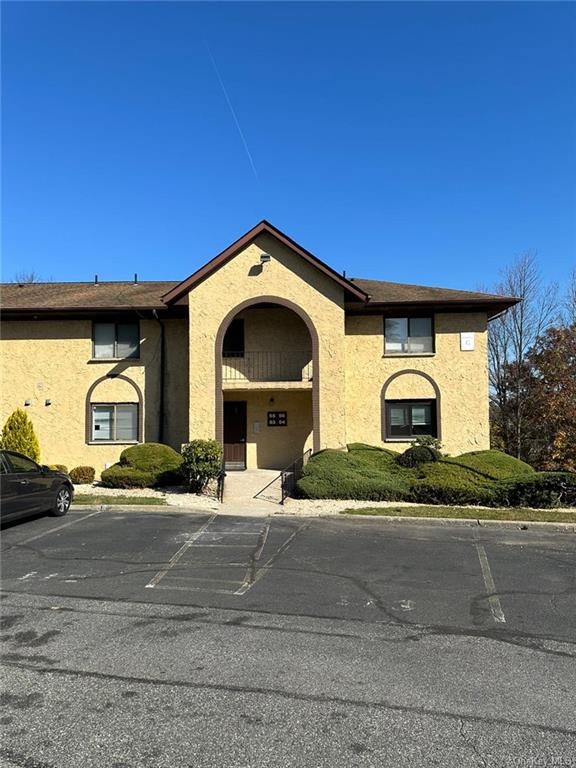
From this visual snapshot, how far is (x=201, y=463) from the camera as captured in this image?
14977 millimetres

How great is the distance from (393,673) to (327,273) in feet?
48.1

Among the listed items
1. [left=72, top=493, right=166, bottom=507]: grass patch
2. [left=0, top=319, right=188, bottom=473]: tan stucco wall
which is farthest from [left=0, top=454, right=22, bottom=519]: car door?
[left=0, top=319, right=188, bottom=473]: tan stucco wall

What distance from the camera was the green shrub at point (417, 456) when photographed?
55.6ft

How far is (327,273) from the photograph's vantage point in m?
17.9

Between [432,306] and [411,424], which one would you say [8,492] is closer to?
[411,424]

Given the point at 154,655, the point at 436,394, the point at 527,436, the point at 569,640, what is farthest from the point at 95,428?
the point at 527,436

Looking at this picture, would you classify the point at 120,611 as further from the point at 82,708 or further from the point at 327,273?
the point at 327,273

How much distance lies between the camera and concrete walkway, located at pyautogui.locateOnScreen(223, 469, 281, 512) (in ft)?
45.6

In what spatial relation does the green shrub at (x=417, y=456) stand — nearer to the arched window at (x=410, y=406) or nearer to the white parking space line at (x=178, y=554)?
the arched window at (x=410, y=406)

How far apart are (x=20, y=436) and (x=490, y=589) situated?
15611mm

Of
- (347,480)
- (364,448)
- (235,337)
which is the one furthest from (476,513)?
(235,337)

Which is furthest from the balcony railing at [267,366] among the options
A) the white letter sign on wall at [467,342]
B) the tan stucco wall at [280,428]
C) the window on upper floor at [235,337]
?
the white letter sign on wall at [467,342]

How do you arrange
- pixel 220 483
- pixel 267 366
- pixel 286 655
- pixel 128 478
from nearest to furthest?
pixel 286 655
pixel 220 483
pixel 128 478
pixel 267 366

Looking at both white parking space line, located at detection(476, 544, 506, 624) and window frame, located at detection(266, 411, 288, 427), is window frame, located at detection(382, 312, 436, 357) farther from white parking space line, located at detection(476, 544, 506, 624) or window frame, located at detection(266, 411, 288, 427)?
white parking space line, located at detection(476, 544, 506, 624)
